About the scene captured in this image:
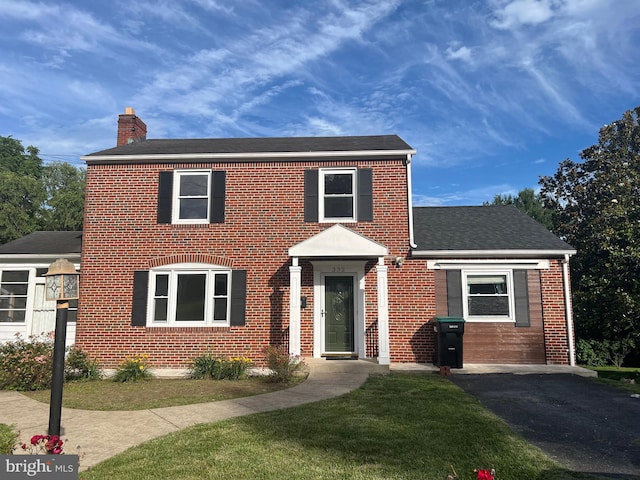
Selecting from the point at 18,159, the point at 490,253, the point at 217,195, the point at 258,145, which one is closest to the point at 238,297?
the point at 217,195

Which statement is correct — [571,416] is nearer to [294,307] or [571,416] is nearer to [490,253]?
[490,253]

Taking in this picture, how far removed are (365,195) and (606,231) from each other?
469 inches

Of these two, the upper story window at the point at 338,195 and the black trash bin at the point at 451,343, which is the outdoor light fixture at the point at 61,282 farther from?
the black trash bin at the point at 451,343

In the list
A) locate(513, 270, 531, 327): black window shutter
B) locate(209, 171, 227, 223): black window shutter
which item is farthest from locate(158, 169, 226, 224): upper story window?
locate(513, 270, 531, 327): black window shutter

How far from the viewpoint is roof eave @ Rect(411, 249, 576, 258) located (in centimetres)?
1154

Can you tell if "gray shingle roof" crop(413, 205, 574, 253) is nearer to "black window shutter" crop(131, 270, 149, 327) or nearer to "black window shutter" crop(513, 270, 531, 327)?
Answer: "black window shutter" crop(513, 270, 531, 327)

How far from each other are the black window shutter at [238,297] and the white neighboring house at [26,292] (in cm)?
501

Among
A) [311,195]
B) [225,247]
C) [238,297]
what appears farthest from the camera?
[311,195]

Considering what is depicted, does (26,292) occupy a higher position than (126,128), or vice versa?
(126,128)

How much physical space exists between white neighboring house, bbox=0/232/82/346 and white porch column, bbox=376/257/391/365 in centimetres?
890

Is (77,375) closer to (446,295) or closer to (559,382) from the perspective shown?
(446,295)

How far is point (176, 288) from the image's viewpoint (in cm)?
1194

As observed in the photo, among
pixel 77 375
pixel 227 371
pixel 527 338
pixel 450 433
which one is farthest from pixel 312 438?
pixel 527 338

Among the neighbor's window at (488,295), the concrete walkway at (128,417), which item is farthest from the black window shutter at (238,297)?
the neighbor's window at (488,295)
